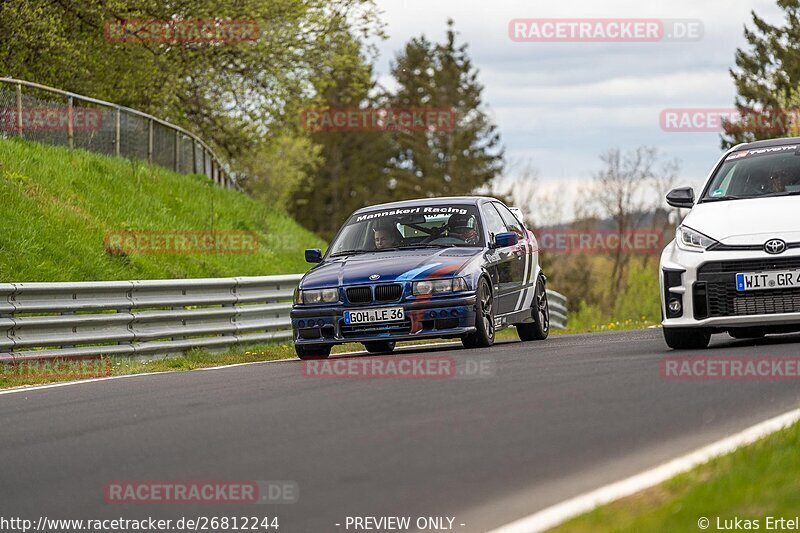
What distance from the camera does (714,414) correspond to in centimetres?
735

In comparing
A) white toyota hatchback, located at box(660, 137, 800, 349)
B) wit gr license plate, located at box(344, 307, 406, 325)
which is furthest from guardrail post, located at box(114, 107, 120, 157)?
white toyota hatchback, located at box(660, 137, 800, 349)

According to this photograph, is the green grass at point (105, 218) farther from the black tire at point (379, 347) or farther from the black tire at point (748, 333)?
the black tire at point (748, 333)

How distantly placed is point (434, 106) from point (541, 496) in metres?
72.9

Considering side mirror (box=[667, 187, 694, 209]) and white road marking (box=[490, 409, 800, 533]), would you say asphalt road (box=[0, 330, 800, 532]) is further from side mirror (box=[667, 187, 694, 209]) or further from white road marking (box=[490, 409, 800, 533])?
side mirror (box=[667, 187, 694, 209])

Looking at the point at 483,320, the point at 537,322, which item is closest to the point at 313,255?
the point at 483,320

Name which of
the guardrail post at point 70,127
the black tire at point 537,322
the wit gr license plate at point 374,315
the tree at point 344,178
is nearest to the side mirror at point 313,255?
the wit gr license plate at point 374,315

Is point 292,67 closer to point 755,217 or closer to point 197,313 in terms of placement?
point 197,313

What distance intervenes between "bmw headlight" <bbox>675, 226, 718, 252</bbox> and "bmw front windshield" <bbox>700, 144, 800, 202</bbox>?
0.86 metres

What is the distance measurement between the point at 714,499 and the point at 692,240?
6.42 m

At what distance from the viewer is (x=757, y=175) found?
12164 millimetres

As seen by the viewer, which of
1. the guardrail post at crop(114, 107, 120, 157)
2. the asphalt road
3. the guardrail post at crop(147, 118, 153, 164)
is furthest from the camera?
the guardrail post at crop(147, 118, 153, 164)

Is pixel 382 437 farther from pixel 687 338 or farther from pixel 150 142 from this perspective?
pixel 150 142

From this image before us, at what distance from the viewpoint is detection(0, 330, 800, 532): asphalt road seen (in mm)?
5715

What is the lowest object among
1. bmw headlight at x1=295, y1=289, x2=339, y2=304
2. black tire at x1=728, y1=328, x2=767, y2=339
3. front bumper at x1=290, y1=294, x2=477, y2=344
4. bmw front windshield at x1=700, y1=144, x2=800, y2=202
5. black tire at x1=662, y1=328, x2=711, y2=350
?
black tire at x1=728, y1=328, x2=767, y2=339
